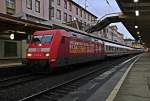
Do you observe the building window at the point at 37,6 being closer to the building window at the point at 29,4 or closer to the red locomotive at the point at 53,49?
the building window at the point at 29,4

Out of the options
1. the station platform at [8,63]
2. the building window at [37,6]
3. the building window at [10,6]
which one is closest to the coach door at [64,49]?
the station platform at [8,63]

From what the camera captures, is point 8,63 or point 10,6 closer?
point 8,63

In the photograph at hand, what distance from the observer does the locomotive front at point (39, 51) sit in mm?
21744

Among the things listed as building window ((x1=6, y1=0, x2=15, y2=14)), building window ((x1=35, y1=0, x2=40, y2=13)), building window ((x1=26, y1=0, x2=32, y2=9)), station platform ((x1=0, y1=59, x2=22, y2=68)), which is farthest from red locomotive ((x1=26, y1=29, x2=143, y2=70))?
building window ((x1=35, y1=0, x2=40, y2=13))

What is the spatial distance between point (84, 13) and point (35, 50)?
59888 mm

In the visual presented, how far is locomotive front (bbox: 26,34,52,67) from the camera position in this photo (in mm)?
21744

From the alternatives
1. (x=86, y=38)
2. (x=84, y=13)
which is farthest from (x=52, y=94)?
(x=84, y=13)

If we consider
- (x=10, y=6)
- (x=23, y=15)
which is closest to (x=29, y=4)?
(x=10, y=6)

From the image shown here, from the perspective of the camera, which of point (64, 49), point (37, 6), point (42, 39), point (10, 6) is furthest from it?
point (37, 6)

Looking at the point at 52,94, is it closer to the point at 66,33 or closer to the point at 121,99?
the point at 121,99

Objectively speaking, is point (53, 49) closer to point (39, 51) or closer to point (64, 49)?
point (39, 51)

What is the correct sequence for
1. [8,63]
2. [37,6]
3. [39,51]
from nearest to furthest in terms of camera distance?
[39,51], [8,63], [37,6]

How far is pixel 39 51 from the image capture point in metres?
22.3

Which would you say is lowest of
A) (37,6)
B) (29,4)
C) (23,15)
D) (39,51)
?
(39,51)
